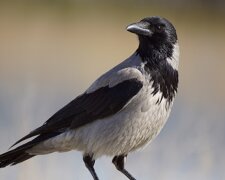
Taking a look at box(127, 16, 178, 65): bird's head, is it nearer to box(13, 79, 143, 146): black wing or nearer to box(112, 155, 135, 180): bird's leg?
box(13, 79, 143, 146): black wing

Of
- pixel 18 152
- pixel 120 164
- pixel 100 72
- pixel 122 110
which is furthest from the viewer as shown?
pixel 100 72

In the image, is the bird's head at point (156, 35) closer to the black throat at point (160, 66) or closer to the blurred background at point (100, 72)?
the black throat at point (160, 66)

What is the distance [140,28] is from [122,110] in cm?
40

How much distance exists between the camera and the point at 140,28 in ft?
15.8

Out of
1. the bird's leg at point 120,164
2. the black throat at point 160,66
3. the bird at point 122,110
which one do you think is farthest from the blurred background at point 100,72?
the black throat at point 160,66

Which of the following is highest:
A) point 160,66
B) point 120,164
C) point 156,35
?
point 156,35

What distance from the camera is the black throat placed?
184 inches

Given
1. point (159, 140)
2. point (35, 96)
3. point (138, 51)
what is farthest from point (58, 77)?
point (138, 51)

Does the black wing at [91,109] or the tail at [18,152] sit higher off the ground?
the black wing at [91,109]

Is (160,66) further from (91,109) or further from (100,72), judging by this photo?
(100,72)

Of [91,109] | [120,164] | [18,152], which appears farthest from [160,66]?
[18,152]

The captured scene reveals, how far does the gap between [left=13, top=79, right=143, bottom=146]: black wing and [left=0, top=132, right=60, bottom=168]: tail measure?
0.08ft

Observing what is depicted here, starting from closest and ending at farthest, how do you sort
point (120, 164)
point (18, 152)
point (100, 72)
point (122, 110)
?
point (122, 110) < point (18, 152) < point (120, 164) < point (100, 72)

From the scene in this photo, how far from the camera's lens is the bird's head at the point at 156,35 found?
482 cm
